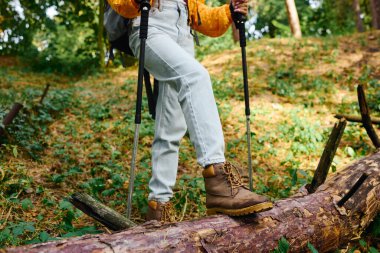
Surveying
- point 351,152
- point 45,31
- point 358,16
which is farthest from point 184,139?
point 358,16

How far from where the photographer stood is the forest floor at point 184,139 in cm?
361

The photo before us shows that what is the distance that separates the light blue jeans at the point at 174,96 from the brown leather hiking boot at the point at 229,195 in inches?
3.5

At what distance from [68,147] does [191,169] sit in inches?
74.9

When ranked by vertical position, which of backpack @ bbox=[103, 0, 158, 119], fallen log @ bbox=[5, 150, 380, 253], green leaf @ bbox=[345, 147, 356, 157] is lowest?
green leaf @ bbox=[345, 147, 356, 157]

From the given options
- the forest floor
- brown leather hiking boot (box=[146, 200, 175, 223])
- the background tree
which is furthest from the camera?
the background tree

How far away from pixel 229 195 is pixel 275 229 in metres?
0.43

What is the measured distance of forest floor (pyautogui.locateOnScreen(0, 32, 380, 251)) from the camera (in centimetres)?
361

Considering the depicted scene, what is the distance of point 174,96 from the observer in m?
3.07

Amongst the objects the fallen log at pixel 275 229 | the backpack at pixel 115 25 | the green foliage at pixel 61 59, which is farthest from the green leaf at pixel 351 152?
the green foliage at pixel 61 59

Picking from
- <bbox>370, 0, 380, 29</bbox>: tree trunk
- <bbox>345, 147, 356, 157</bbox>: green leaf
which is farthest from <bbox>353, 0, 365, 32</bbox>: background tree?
<bbox>345, 147, 356, 157</bbox>: green leaf

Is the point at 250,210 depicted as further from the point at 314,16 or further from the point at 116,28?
the point at 314,16

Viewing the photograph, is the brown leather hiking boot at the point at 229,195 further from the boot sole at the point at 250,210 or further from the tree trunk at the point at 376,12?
the tree trunk at the point at 376,12

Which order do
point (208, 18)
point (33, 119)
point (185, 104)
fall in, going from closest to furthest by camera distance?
point (185, 104) → point (208, 18) → point (33, 119)

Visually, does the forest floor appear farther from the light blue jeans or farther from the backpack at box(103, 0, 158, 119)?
the backpack at box(103, 0, 158, 119)
